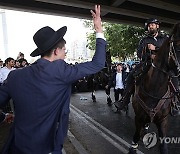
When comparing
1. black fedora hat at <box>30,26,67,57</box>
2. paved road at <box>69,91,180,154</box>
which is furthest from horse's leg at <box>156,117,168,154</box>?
black fedora hat at <box>30,26,67,57</box>

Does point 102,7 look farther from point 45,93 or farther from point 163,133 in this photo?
point 45,93

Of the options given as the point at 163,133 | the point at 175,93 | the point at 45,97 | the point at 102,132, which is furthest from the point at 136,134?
the point at 45,97

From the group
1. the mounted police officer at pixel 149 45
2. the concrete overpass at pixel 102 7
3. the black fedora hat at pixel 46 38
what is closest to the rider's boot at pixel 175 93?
the mounted police officer at pixel 149 45

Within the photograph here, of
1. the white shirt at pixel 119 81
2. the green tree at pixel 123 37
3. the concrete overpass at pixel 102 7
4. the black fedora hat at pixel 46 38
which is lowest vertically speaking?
the white shirt at pixel 119 81

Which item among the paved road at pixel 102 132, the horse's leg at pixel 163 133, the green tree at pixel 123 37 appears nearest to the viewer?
the horse's leg at pixel 163 133

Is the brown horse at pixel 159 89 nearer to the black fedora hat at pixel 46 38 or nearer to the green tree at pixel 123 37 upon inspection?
the black fedora hat at pixel 46 38

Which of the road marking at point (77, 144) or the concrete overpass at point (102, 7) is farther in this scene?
the concrete overpass at point (102, 7)

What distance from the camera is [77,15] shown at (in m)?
21.5

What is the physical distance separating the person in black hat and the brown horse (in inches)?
111

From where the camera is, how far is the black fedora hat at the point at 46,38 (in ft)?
8.66

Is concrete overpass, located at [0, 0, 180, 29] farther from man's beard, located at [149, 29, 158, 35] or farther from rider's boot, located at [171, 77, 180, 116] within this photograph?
rider's boot, located at [171, 77, 180, 116]

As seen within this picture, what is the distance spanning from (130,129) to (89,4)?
10.6 m

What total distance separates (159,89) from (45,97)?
11.0ft

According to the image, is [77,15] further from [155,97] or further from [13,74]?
[13,74]
